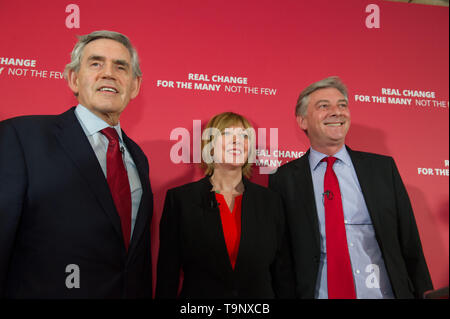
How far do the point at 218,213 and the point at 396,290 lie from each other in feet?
3.70

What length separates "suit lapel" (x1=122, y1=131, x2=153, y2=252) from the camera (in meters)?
1.93

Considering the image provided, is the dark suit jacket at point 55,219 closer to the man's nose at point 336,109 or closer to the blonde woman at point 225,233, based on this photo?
the blonde woman at point 225,233

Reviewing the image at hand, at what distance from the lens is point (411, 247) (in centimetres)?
241

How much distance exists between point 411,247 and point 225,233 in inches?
48.5

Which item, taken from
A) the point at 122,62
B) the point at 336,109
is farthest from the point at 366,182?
the point at 122,62

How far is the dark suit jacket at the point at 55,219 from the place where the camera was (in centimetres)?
166

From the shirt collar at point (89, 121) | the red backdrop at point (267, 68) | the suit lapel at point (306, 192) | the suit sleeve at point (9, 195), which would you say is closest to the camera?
the suit sleeve at point (9, 195)

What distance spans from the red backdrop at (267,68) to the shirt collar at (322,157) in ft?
0.83

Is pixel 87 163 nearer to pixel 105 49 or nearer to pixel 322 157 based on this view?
pixel 105 49

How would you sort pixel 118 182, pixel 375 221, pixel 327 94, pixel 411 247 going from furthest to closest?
pixel 327 94 → pixel 411 247 → pixel 375 221 → pixel 118 182

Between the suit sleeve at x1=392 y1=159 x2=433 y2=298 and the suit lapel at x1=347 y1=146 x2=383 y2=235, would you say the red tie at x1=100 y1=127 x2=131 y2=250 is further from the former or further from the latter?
the suit sleeve at x1=392 y1=159 x2=433 y2=298

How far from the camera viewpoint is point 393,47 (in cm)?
312

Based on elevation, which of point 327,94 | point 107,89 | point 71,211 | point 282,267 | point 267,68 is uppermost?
point 267,68

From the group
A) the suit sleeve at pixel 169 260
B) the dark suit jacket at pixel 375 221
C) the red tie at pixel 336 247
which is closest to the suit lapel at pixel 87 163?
the suit sleeve at pixel 169 260
